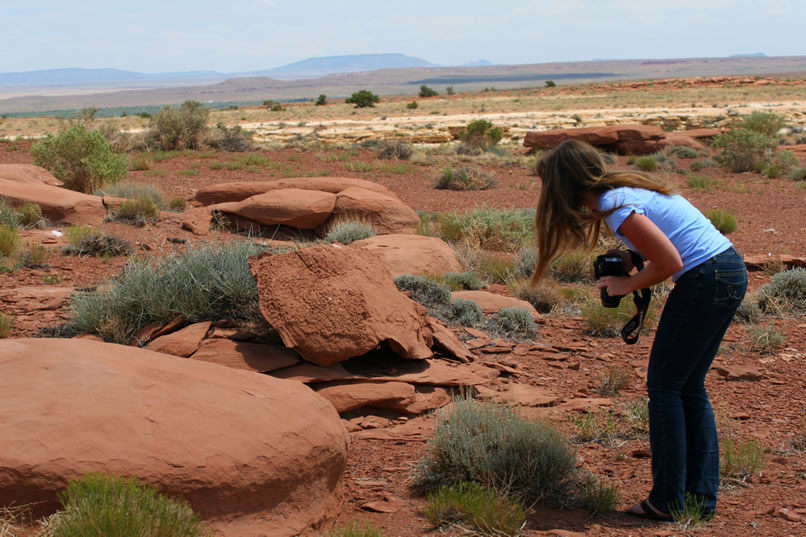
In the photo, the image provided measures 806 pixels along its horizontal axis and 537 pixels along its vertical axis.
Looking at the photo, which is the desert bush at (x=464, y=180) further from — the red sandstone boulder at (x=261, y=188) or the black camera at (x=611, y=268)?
the black camera at (x=611, y=268)

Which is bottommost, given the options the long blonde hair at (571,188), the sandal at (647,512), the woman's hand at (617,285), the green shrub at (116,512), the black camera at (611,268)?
the sandal at (647,512)

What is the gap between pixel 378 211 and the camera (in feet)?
39.6

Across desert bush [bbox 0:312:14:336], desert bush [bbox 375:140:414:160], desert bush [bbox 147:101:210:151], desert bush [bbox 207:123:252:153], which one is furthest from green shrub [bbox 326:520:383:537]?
desert bush [bbox 207:123:252:153]

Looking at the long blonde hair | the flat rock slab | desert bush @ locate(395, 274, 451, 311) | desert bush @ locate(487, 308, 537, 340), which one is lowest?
desert bush @ locate(487, 308, 537, 340)

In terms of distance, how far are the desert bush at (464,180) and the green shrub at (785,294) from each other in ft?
33.4

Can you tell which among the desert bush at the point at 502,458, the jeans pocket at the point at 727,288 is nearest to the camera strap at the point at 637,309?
the jeans pocket at the point at 727,288

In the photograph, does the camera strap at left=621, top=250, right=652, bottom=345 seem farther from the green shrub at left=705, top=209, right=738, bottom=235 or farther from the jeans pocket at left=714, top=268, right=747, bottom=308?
the green shrub at left=705, top=209, right=738, bottom=235

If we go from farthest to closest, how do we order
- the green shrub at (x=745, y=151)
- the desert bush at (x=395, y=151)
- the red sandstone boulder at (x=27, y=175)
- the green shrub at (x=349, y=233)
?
the desert bush at (x=395, y=151)
the green shrub at (x=745, y=151)
the red sandstone boulder at (x=27, y=175)
the green shrub at (x=349, y=233)

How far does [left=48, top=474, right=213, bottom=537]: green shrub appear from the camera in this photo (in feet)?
8.55

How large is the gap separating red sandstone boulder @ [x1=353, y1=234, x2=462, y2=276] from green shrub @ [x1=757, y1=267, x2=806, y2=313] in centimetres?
339

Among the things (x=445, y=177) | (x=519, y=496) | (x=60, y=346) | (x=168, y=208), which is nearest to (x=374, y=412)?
(x=519, y=496)

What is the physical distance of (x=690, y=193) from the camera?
17172mm

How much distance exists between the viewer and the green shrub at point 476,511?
3248mm

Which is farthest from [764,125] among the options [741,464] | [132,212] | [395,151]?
[741,464]
